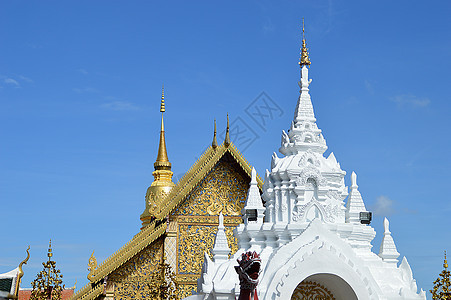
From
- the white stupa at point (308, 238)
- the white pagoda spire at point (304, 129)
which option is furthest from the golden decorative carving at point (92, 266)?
the white pagoda spire at point (304, 129)

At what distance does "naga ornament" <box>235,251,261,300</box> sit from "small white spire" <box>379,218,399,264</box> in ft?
18.6

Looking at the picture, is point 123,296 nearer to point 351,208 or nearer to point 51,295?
point 51,295

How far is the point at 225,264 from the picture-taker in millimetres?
13633

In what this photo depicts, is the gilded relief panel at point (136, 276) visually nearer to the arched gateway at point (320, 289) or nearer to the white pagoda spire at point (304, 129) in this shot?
the white pagoda spire at point (304, 129)

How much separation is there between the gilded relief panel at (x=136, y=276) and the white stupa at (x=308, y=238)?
3886 millimetres

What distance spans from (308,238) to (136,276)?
5.88 metres

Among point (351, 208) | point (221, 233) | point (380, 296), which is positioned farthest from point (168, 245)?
point (380, 296)

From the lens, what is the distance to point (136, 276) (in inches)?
687

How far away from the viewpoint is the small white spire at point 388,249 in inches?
545

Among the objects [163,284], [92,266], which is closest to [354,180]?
[163,284]

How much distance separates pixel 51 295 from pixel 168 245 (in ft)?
13.2

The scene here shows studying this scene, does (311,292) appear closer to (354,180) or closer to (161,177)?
(354,180)

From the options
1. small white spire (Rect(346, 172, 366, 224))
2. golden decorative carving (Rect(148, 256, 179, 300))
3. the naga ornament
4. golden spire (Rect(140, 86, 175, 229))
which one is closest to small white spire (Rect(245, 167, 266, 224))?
small white spire (Rect(346, 172, 366, 224))

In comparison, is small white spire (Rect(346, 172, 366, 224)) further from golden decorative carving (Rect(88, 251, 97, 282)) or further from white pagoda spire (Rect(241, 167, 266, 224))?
golden decorative carving (Rect(88, 251, 97, 282))
